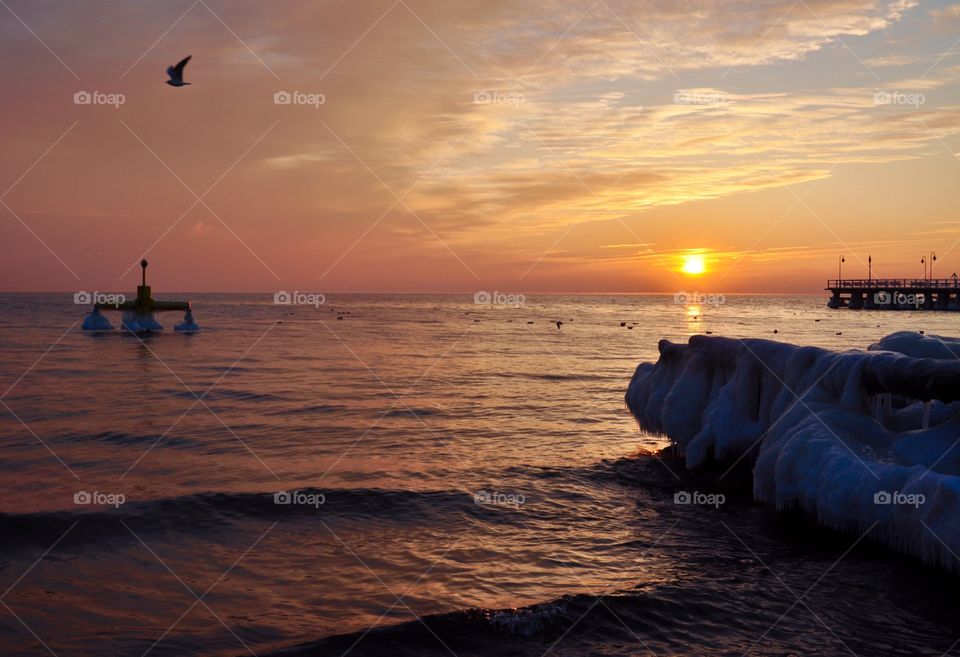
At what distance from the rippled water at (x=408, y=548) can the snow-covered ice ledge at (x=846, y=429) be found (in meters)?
0.96

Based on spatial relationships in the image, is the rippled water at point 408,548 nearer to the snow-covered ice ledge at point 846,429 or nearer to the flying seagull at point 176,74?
the snow-covered ice ledge at point 846,429

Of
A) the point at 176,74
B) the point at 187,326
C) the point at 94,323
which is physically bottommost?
the point at 187,326

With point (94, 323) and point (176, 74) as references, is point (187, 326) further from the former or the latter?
point (176, 74)

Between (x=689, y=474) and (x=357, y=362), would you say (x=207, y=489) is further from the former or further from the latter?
(x=357, y=362)

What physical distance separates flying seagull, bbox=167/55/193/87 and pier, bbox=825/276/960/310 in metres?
126

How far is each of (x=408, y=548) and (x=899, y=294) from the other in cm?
13590

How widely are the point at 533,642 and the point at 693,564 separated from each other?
4.22 meters

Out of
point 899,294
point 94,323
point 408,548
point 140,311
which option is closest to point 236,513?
point 408,548

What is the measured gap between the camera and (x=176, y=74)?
20922 mm

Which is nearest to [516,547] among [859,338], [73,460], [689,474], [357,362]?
[689,474]

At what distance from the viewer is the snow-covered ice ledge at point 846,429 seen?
448 inches

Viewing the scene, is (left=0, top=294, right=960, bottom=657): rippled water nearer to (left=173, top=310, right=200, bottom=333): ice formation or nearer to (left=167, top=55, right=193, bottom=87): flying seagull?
(left=167, top=55, right=193, bottom=87): flying seagull

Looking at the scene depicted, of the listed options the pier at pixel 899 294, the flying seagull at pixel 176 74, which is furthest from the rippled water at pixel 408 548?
the pier at pixel 899 294

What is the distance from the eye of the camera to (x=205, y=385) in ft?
128
